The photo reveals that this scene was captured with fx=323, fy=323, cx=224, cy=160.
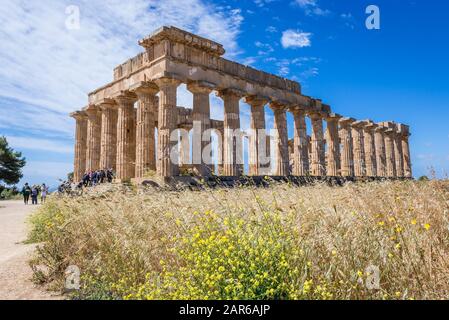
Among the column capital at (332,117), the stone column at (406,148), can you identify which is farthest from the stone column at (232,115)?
the stone column at (406,148)

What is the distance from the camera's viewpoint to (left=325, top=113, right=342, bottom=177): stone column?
90.3 ft

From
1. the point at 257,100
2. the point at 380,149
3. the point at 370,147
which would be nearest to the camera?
the point at 257,100

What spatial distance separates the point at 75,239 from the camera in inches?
252

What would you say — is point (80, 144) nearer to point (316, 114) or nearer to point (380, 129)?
point (316, 114)

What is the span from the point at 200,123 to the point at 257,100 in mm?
5214

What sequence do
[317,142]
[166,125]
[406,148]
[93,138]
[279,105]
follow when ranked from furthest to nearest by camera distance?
[406,148] < [317,142] < [93,138] < [279,105] < [166,125]

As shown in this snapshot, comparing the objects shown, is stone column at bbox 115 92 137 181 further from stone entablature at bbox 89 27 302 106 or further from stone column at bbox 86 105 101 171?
stone column at bbox 86 105 101 171

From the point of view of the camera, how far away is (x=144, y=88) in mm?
18484

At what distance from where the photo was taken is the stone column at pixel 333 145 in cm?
2754

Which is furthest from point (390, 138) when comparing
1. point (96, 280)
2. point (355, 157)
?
point (96, 280)

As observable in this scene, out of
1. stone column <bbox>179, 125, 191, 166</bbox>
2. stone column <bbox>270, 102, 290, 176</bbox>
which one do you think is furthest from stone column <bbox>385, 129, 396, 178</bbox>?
stone column <bbox>179, 125, 191, 166</bbox>

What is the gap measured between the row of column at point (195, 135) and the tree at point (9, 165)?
20.9 m

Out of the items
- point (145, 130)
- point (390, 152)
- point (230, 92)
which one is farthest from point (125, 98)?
point (390, 152)

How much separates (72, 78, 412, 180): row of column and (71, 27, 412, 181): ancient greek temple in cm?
6
